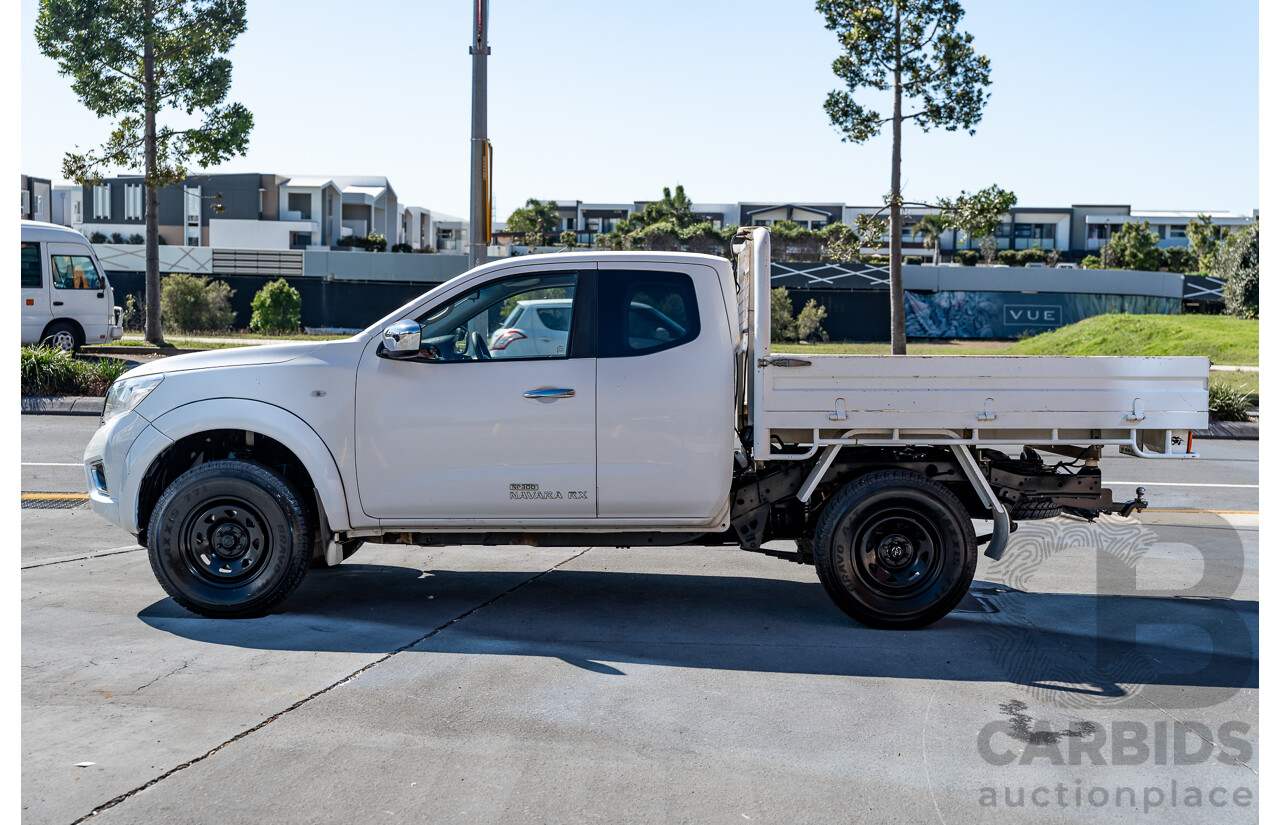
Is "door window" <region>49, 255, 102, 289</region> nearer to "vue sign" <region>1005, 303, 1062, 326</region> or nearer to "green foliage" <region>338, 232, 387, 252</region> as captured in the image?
"vue sign" <region>1005, 303, 1062, 326</region>

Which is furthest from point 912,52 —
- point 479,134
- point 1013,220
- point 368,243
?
point 1013,220

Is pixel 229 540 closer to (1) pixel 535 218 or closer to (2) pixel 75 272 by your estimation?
(2) pixel 75 272

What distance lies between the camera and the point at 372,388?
609 centimetres

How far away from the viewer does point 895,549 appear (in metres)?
6.12

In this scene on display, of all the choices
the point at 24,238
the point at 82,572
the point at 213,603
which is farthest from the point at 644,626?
the point at 24,238

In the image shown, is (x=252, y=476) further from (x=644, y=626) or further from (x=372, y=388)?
(x=644, y=626)

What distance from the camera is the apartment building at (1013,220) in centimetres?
9206

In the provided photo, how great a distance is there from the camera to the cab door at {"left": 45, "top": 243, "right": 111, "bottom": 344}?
20.6 metres

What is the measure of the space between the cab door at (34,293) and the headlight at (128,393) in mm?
16241

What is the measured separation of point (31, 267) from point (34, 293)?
509 mm

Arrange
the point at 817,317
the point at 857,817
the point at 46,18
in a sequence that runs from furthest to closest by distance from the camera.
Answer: the point at 817,317 → the point at 46,18 → the point at 857,817

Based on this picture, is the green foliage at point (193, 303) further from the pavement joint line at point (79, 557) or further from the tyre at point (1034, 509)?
the tyre at point (1034, 509)

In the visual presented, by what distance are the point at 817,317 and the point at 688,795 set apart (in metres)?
33.3

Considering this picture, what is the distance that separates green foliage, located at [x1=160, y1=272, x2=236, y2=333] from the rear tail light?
29233 millimetres
